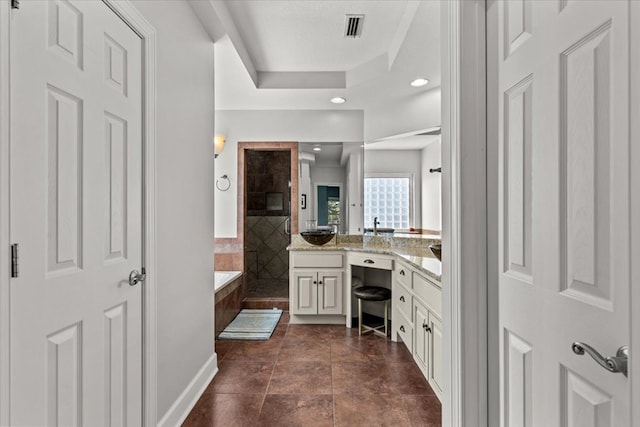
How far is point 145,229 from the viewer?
1548 millimetres

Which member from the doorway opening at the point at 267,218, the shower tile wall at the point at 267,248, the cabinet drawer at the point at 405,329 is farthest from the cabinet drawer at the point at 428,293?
the shower tile wall at the point at 267,248

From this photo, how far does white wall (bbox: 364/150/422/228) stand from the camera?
332 cm

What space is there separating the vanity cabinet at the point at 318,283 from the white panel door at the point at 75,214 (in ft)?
7.13

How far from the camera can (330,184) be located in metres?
4.02

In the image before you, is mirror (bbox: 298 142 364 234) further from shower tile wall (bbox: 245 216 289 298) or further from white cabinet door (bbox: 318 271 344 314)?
shower tile wall (bbox: 245 216 289 298)

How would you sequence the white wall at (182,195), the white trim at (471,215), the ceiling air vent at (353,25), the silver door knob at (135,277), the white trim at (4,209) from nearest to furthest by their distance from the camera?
the white trim at (4,209), the white trim at (471,215), the silver door knob at (135,277), the white wall at (182,195), the ceiling air vent at (353,25)

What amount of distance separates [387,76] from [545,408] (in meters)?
2.77

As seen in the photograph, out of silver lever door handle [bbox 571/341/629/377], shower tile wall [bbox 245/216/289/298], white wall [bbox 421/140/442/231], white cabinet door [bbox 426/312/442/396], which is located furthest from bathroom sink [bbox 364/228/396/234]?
silver lever door handle [bbox 571/341/629/377]

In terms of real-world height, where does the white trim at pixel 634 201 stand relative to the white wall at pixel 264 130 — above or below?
below

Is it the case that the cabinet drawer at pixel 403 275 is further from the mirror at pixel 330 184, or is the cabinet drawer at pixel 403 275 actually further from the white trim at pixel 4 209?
the white trim at pixel 4 209

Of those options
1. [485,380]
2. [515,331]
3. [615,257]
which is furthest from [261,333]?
[615,257]

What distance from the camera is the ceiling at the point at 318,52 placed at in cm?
230

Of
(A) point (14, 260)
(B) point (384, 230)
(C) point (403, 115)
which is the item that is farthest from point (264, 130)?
(A) point (14, 260)

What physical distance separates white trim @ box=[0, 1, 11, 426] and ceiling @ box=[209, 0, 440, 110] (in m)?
1.41
